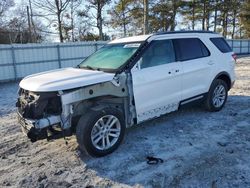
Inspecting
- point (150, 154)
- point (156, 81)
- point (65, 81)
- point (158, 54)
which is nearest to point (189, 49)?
point (158, 54)

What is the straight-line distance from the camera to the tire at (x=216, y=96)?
619cm

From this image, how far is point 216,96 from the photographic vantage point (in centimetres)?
640

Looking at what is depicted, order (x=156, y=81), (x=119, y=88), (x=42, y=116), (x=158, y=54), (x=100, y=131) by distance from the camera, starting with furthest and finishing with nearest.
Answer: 1. (x=158, y=54)
2. (x=156, y=81)
3. (x=119, y=88)
4. (x=100, y=131)
5. (x=42, y=116)

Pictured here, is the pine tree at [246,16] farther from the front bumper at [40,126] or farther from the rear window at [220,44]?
the front bumper at [40,126]

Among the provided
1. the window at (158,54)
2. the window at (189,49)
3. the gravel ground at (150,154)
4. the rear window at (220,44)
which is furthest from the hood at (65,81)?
the rear window at (220,44)

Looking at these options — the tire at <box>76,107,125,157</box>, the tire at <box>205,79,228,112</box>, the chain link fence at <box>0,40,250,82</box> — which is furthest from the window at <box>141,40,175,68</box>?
the chain link fence at <box>0,40,250,82</box>

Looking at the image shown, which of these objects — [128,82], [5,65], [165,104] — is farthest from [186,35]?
[5,65]

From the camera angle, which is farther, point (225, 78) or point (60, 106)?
point (225, 78)

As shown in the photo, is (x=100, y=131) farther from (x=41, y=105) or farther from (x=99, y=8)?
(x=99, y=8)

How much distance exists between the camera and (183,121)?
5.83 metres

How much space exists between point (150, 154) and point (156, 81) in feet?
4.36

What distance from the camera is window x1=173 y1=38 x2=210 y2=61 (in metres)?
5.46

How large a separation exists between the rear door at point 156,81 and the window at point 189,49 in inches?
7.3

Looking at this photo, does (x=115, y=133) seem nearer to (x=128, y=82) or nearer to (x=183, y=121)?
(x=128, y=82)
